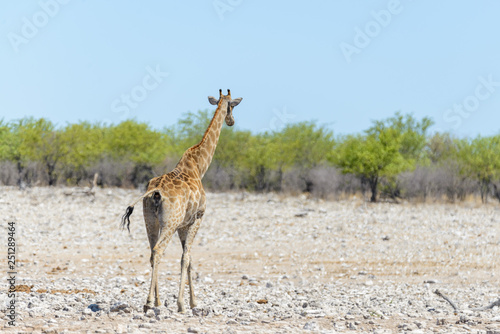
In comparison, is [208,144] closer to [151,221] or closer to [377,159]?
[151,221]

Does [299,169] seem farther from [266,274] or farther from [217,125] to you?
[217,125]

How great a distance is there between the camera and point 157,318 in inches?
320

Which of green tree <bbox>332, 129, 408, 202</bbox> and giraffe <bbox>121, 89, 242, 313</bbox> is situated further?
green tree <bbox>332, 129, 408, 202</bbox>

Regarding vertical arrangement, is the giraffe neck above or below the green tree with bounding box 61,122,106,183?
below

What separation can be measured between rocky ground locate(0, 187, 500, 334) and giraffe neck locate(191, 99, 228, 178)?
7.84ft

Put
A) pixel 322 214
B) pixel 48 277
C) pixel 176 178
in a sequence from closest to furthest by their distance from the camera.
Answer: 1. pixel 176 178
2. pixel 48 277
3. pixel 322 214

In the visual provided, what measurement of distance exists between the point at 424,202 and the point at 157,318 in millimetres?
32149

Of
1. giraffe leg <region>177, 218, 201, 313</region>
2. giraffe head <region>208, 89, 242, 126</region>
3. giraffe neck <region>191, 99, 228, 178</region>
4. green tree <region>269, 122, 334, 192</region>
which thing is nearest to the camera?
giraffe leg <region>177, 218, 201, 313</region>

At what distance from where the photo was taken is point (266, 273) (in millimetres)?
14227

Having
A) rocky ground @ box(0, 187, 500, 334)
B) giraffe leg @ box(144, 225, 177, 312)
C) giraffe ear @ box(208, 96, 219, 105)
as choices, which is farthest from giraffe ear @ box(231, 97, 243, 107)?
rocky ground @ box(0, 187, 500, 334)

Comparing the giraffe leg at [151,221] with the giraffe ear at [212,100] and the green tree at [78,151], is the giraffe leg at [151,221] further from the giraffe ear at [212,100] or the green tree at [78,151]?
the green tree at [78,151]

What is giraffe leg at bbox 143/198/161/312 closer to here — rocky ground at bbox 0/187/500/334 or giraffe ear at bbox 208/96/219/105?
rocky ground at bbox 0/187/500/334

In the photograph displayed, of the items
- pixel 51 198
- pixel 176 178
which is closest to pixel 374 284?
pixel 176 178

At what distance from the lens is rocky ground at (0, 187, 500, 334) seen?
26.9 ft
